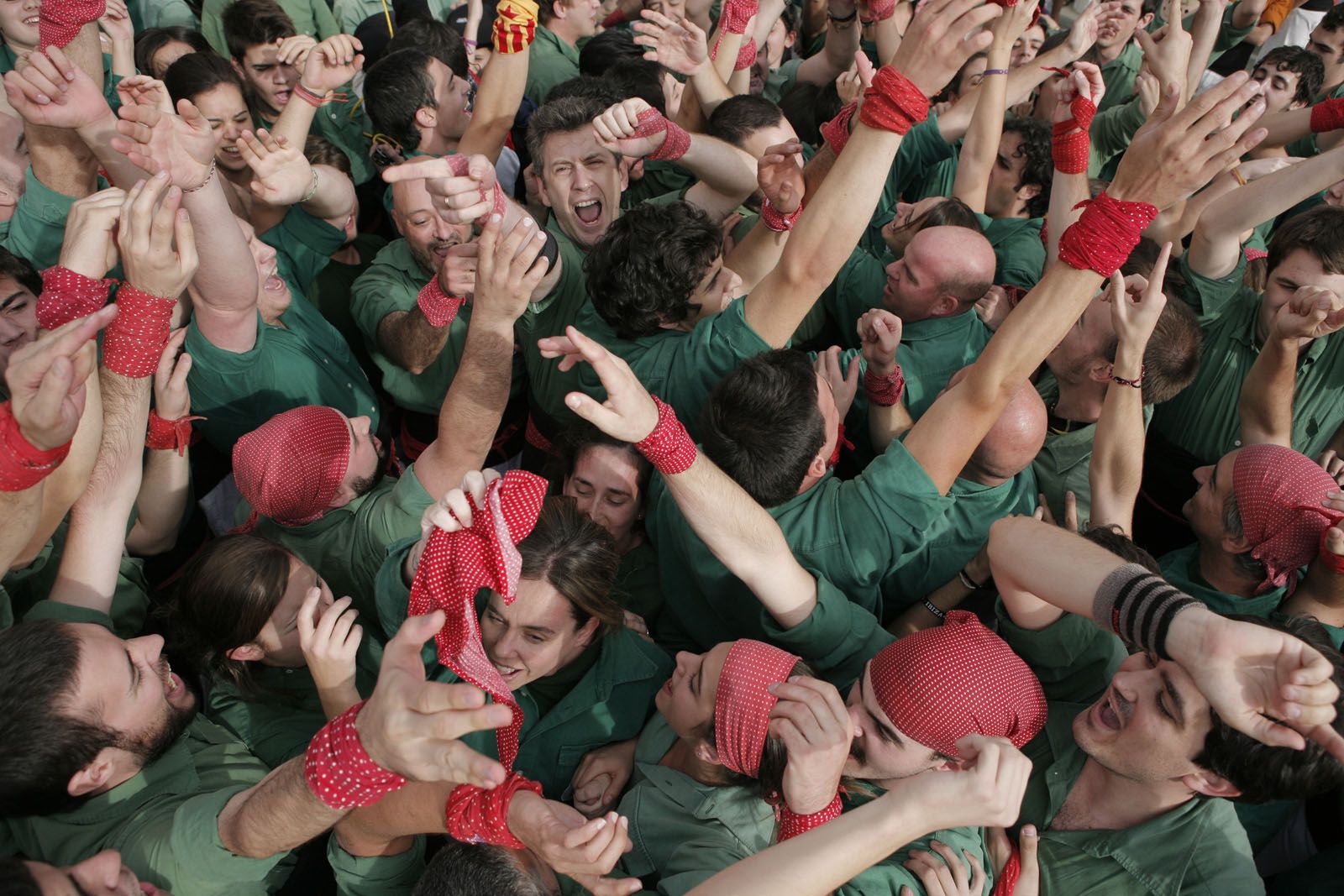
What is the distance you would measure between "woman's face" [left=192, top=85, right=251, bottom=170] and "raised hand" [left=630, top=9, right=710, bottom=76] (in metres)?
1.82

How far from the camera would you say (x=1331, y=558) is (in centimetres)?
231

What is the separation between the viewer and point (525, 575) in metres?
2.25

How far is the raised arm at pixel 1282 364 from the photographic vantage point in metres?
2.81

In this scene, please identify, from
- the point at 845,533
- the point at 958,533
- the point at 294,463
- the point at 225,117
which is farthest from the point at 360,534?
the point at 225,117

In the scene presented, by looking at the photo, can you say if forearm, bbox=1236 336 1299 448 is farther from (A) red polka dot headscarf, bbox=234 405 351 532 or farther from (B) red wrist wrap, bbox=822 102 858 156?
(A) red polka dot headscarf, bbox=234 405 351 532

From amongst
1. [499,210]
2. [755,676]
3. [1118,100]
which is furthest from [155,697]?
[1118,100]

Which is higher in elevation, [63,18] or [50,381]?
[63,18]

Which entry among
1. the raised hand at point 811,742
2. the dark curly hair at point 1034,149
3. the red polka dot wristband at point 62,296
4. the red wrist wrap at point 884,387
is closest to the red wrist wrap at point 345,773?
the raised hand at point 811,742

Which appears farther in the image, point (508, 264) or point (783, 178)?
point (783, 178)

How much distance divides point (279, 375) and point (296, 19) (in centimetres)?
388

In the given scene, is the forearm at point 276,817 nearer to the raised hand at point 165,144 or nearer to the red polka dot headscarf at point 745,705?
the red polka dot headscarf at point 745,705

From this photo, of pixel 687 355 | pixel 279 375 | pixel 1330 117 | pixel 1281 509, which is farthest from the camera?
pixel 1330 117

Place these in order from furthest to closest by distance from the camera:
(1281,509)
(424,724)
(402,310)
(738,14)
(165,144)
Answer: (738,14)
(402,310)
(165,144)
(1281,509)
(424,724)

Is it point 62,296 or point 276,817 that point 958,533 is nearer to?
point 276,817
